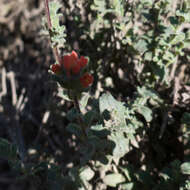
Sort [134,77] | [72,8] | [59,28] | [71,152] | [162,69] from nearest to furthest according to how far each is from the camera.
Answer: [59,28]
[162,69]
[72,8]
[134,77]
[71,152]

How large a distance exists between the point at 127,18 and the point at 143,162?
0.87m

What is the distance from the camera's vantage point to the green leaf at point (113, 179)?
1.73m

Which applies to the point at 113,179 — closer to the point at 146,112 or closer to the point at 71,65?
the point at 146,112

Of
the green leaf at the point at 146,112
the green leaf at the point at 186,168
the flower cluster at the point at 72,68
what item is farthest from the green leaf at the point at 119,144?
the flower cluster at the point at 72,68

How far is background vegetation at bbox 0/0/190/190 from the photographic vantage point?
1.55 meters

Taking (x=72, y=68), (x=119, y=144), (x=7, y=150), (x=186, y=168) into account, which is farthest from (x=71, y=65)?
(x=186, y=168)

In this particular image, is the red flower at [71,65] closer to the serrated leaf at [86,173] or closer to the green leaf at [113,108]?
the green leaf at [113,108]

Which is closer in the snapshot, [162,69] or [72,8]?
[162,69]

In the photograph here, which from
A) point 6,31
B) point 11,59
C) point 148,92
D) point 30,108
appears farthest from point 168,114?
point 6,31

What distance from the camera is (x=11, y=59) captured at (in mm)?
3012

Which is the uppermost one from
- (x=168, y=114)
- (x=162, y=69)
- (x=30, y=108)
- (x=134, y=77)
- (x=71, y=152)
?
(x=162, y=69)

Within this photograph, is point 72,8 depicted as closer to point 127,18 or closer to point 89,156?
point 127,18

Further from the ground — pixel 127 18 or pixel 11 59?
pixel 127 18

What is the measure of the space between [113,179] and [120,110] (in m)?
0.48
